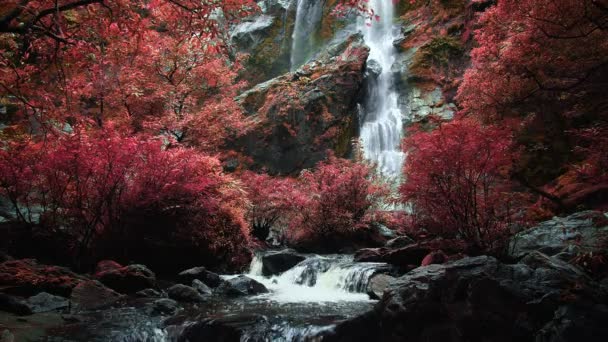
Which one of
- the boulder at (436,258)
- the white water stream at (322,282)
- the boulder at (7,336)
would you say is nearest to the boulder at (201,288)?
the white water stream at (322,282)

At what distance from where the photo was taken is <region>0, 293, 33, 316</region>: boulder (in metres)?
6.03

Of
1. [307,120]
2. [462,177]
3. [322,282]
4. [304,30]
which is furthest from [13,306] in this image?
[304,30]

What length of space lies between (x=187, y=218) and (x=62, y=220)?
9.89 ft

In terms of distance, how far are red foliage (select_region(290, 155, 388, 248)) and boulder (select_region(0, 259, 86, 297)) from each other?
27.6ft

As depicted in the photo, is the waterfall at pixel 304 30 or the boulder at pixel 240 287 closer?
the boulder at pixel 240 287

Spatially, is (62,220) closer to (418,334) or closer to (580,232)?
(418,334)

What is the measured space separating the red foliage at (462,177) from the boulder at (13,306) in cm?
749

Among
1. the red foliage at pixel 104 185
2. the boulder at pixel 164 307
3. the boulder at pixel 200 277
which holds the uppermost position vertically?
the red foliage at pixel 104 185

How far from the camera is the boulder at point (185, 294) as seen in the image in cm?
815

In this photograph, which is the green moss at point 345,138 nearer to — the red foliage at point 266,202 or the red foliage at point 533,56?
the red foliage at point 266,202

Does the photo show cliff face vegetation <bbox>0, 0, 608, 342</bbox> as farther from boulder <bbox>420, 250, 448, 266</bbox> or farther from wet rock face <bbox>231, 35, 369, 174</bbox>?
wet rock face <bbox>231, 35, 369, 174</bbox>

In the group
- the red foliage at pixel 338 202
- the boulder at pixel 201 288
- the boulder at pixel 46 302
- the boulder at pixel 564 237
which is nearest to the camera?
the boulder at pixel 564 237

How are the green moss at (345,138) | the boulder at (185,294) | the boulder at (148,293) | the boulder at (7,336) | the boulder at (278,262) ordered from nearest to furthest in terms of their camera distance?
the boulder at (7,336)
the boulder at (148,293)
the boulder at (185,294)
the boulder at (278,262)
the green moss at (345,138)

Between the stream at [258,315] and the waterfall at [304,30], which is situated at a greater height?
the waterfall at [304,30]
